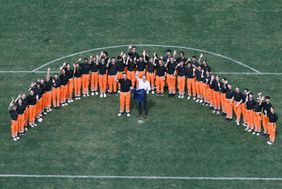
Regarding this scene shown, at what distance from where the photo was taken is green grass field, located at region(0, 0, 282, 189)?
25328 millimetres

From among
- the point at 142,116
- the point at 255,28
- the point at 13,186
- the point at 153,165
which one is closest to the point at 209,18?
the point at 255,28

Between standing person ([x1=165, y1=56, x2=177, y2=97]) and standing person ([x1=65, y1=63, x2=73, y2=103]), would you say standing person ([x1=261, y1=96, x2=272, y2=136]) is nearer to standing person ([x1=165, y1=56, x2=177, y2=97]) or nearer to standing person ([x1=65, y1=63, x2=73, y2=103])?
standing person ([x1=165, y1=56, x2=177, y2=97])

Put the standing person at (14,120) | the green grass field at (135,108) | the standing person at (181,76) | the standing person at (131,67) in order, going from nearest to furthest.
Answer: the green grass field at (135,108), the standing person at (14,120), the standing person at (181,76), the standing person at (131,67)

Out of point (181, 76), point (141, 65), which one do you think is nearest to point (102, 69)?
point (141, 65)

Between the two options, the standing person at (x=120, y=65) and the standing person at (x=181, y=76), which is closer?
the standing person at (x=181, y=76)

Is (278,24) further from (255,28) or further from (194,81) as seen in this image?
(194,81)

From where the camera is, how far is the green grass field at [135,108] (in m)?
25.3

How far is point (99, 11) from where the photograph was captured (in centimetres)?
3569

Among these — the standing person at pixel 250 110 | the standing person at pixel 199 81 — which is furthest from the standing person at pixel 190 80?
the standing person at pixel 250 110

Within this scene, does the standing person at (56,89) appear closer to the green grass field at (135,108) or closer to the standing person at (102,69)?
the green grass field at (135,108)

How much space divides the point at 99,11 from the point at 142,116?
913 centimetres

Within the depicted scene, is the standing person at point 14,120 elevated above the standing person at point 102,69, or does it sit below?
below

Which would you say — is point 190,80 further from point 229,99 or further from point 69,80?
point 69,80

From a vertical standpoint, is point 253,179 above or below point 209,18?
below
